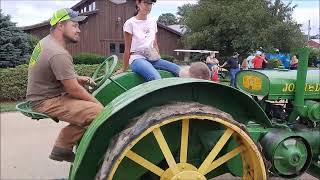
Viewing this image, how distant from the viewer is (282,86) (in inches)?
159

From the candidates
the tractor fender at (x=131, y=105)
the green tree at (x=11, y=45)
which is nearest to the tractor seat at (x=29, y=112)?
the tractor fender at (x=131, y=105)

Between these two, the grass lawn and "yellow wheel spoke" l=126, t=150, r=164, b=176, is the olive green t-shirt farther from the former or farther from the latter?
the grass lawn

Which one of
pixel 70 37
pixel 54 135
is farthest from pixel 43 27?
pixel 70 37

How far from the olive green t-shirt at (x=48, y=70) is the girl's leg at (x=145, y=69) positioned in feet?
2.69

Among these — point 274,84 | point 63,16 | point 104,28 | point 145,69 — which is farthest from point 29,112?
point 104,28

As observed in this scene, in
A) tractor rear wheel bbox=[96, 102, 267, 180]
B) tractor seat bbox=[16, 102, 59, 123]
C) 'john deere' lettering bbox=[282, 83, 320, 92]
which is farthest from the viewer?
'john deere' lettering bbox=[282, 83, 320, 92]

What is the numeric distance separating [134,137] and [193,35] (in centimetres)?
3013

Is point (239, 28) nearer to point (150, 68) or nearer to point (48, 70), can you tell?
point (150, 68)

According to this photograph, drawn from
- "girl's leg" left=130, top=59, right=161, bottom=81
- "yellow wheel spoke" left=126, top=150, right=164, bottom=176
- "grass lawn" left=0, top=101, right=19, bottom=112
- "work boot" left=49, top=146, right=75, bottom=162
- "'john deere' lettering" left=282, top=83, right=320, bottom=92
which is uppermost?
"girl's leg" left=130, top=59, right=161, bottom=81

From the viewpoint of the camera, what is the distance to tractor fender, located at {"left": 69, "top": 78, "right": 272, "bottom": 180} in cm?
265

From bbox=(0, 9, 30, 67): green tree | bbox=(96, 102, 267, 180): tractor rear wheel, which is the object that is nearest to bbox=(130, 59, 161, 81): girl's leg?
bbox=(96, 102, 267, 180): tractor rear wheel

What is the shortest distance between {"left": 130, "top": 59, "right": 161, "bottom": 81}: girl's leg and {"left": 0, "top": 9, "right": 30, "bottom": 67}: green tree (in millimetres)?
11047

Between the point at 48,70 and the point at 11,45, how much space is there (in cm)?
Answer: 1196

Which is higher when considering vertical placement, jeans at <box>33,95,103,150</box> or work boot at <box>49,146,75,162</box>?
jeans at <box>33,95,103,150</box>
